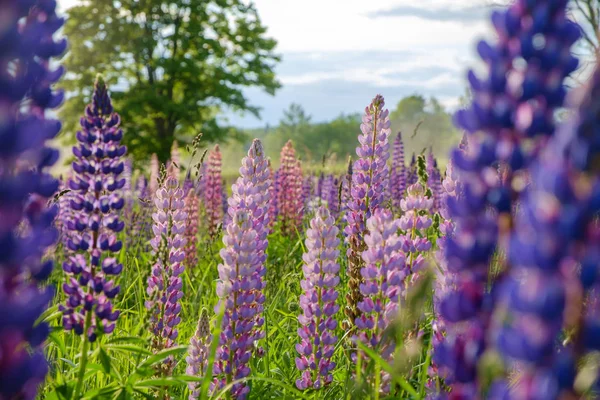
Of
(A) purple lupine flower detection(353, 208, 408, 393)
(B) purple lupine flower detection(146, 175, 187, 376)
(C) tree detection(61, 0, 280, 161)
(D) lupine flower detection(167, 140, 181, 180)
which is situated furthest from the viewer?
(C) tree detection(61, 0, 280, 161)

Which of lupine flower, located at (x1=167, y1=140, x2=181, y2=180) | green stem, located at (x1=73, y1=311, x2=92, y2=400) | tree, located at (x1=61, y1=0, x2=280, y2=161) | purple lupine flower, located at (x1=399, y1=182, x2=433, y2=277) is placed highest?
tree, located at (x1=61, y1=0, x2=280, y2=161)

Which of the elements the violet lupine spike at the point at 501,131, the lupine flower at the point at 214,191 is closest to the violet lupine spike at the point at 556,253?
the violet lupine spike at the point at 501,131

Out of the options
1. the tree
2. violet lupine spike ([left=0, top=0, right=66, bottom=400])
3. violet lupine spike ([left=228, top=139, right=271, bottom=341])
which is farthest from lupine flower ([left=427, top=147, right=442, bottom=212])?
the tree

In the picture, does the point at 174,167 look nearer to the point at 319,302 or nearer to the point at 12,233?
the point at 319,302

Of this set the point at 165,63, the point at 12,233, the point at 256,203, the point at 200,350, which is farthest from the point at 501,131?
the point at 165,63

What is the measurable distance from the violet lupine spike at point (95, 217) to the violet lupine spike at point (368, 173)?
213 centimetres

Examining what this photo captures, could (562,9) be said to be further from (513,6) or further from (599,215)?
(599,215)

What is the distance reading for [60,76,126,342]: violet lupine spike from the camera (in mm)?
2750

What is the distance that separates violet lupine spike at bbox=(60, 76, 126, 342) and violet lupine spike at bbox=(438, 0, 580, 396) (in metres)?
1.83

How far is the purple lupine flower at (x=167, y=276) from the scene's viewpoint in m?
3.72

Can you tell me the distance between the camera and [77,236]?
112 inches

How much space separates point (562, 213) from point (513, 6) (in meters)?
0.65

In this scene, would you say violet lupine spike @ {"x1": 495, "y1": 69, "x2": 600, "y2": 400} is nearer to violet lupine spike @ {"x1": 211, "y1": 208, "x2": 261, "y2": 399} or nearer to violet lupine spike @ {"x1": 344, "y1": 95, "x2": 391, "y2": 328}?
violet lupine spike @ {"x1": 211, "y1": 208, "x2": 261, "y2": 399}

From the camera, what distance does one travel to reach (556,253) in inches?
42.6
